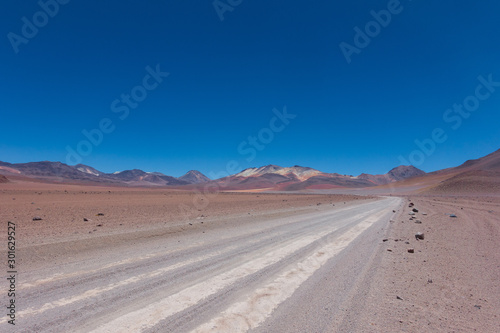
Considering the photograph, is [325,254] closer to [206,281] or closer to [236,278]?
[236,278]

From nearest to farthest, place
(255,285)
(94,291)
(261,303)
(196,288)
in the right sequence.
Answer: (261,303) < (94,291) < (196,288) < (255,285)

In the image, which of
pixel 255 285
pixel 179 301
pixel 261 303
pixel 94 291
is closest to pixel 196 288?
pixel 179 301

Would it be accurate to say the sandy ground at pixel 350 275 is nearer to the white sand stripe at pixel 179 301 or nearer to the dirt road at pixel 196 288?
the dirt road at pixel 196 288

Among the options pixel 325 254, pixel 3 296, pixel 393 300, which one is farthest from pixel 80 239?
pixel 393 300

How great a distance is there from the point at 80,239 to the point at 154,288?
6.24 metres

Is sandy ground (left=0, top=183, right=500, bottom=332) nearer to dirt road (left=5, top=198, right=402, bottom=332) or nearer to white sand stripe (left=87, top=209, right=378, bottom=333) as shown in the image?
dirt road (left=5, top=198, right=402, bottom=332)

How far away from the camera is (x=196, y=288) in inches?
190

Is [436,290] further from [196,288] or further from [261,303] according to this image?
[196,288]

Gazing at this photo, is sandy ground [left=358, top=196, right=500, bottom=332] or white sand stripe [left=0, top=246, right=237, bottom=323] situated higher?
white sand stripe [left=0, top=246, right=237, bottom=323]

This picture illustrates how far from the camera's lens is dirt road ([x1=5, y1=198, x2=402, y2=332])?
3600 mm

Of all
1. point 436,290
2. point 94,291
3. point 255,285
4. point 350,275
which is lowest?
point 436,290

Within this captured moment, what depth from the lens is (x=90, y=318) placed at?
144 inches

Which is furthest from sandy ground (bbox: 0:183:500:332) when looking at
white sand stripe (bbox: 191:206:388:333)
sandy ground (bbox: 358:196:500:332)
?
white sand stripe (bbox: 191:206:388:333)

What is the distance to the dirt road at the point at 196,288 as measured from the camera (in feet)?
11.8
